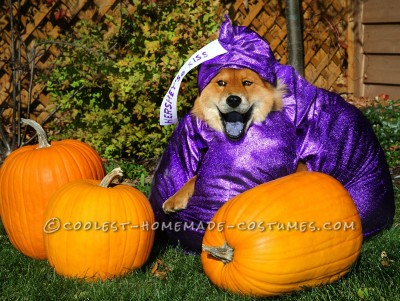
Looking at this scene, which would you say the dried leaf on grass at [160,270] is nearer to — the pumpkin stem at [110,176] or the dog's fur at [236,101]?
the pumpkin stem at [110,176]

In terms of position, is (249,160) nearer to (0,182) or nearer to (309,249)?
(309,249)

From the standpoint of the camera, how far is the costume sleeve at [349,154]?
3.30m

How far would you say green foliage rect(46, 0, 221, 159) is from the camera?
5062mm

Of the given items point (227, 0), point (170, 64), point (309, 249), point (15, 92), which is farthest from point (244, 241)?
point (227, 0)

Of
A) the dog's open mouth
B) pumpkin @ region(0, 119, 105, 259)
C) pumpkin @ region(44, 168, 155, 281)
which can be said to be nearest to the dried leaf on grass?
pumpkin @ region(44, 168, 155, 281)

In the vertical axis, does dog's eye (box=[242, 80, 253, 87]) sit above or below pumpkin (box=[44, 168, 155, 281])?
above

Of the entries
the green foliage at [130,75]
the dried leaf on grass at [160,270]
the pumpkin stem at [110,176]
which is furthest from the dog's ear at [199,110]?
the green foliage at [130,75]

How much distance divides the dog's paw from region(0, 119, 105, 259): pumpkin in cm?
45

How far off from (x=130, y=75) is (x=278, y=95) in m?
2.07

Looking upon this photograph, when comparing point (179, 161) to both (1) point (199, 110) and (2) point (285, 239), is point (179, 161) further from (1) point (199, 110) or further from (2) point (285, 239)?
(2) point (285, 239)

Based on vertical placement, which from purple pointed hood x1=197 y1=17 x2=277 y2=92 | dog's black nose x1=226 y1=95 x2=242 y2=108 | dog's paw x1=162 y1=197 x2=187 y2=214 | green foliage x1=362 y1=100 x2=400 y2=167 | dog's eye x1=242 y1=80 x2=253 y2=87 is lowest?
green foliage x1=362 y1=100 x2=400 y2=167

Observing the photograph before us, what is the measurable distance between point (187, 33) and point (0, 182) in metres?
2.27

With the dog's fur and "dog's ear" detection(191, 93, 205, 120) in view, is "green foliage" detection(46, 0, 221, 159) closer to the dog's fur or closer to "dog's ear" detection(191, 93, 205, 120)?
"dog's ear" detection(191, 93, 205, 120)

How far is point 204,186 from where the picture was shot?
10.8ft
